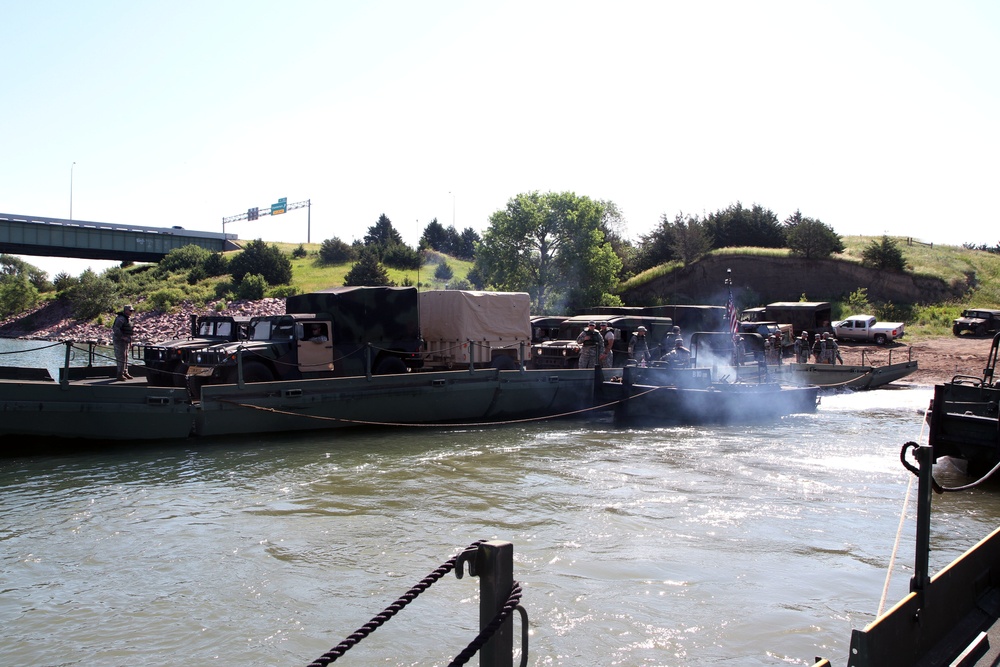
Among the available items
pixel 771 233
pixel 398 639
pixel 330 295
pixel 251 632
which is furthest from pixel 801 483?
pixel 771 233

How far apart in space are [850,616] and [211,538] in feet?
22.9

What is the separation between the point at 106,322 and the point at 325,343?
51398 millimetres

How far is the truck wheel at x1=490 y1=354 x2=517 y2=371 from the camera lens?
20.9m

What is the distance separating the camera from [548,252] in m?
56.4

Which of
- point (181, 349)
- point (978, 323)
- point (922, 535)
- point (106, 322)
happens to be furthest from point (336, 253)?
point (922, 535)

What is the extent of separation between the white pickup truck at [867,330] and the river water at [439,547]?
25.4 m

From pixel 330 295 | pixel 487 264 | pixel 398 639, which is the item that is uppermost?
pixel 487 264

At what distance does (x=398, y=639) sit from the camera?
282 inches

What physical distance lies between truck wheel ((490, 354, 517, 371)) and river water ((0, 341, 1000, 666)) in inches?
187

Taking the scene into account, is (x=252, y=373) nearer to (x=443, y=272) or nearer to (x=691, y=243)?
(x=691, y=243)

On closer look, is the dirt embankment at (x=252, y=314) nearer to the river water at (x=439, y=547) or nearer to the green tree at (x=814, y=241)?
the green tree at (x=814, y=241)

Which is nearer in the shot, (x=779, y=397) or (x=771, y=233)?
(x=779, y=397)

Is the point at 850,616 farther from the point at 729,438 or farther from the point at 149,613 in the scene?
the point at 729,438

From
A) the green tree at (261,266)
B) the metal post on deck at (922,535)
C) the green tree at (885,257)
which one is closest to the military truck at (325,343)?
the metal post on deck at (922,535)
